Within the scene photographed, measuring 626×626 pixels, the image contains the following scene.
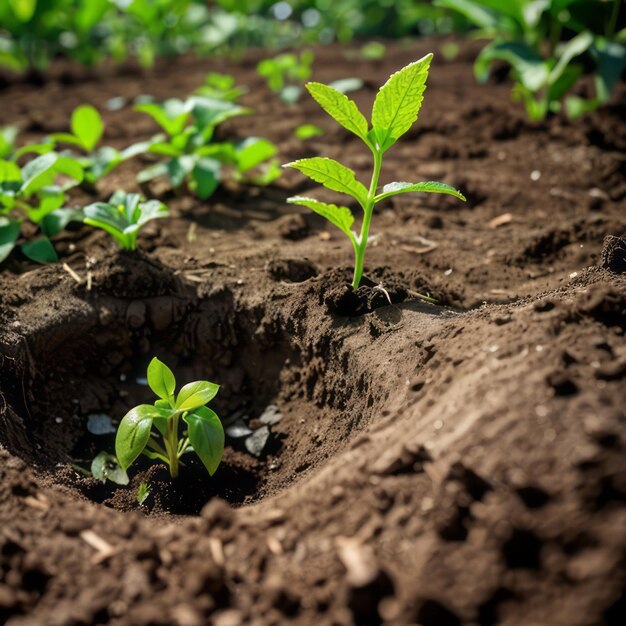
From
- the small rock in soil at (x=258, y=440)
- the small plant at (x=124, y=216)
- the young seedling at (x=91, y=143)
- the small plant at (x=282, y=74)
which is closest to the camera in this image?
the small rock in soil at (x=258, y=440)

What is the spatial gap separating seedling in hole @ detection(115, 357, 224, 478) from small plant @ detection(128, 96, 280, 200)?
1.46 m

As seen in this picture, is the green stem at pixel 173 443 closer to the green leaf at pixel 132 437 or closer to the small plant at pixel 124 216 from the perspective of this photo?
the green leaf at pixel 132 437

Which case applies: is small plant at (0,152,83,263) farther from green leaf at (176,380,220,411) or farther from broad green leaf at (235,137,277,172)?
green leaf at (176,380,220,411)

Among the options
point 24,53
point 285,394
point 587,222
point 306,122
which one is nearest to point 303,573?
point 285,394

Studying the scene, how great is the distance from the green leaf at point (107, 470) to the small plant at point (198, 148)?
1.46m

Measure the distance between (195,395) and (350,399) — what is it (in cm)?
51

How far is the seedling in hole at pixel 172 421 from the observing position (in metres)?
2.13

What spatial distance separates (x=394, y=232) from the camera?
3.36m

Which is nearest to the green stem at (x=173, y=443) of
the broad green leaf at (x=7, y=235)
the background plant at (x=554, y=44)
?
the broad green leaf at (x=7, y=235)

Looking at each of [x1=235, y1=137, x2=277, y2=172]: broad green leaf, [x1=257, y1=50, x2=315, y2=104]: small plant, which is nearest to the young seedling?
[x1=235, y1=137, x2=277, y2=172]: broad green leaf

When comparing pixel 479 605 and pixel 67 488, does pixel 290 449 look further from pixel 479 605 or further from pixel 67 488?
pixel 479 605

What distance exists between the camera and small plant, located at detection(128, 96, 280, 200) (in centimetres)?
350

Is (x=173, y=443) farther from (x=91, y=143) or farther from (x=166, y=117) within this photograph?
(x=91, y=143)

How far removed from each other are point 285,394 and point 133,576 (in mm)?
1150
